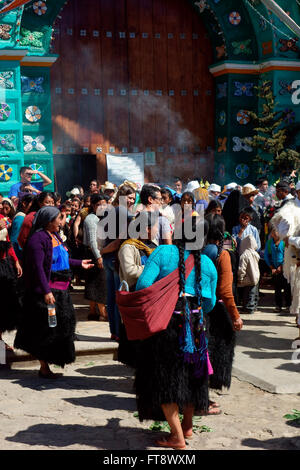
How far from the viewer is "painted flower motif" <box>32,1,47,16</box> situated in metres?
14.1

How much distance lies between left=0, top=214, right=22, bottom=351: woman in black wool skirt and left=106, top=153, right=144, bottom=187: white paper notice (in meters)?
8.65

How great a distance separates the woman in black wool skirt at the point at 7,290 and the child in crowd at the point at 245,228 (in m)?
3.54

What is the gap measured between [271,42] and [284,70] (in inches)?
29.1

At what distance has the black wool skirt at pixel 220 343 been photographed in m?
5.24

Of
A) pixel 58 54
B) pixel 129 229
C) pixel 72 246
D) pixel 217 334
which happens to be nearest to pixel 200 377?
pixel 217 334

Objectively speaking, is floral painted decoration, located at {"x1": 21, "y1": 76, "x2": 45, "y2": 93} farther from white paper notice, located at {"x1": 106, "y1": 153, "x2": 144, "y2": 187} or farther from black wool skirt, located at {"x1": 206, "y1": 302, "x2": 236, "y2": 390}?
black wool skirt, located at {"x1": 206, "y1": 302, "x2": 236, "y2": 390}

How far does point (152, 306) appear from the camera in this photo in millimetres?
4156

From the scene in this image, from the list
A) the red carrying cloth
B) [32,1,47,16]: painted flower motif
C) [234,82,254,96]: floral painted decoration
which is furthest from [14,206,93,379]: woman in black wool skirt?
[234,82,254,96]: floral painted decoration

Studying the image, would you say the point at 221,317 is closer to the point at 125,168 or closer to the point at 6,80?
the point at 6,80

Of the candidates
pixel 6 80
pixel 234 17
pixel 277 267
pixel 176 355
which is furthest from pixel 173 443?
pixel 234 17

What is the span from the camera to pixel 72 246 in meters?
9.46

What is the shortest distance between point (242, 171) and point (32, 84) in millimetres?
5604

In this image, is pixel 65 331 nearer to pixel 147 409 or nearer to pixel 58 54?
pixel 147 409
